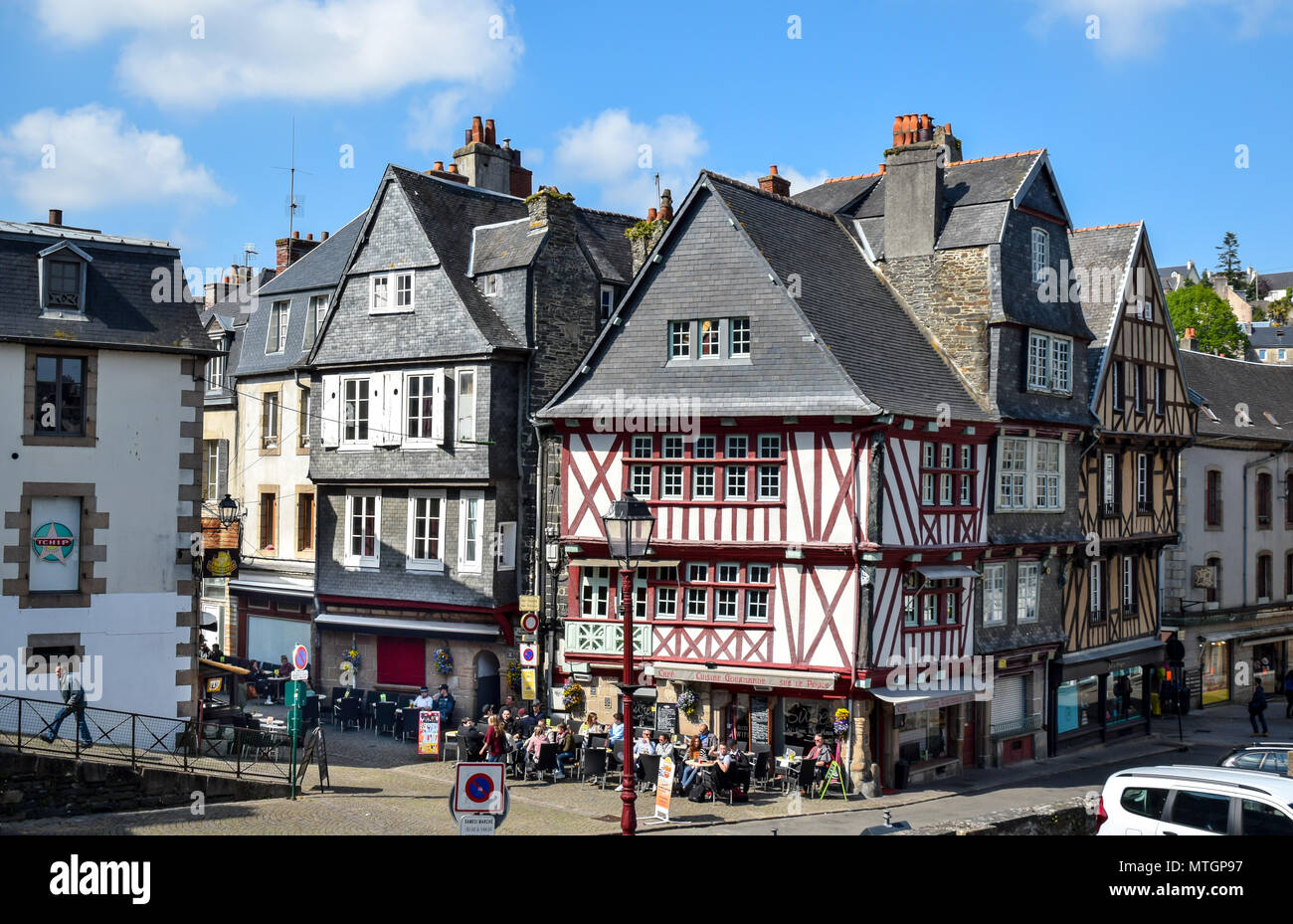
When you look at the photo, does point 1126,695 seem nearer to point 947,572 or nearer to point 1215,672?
point 1215,672

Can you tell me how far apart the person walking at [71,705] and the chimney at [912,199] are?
60.5ft

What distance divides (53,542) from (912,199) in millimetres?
18525

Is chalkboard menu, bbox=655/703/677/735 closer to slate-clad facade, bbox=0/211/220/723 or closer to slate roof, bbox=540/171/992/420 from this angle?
slate roof, bbox=540/171/992/420

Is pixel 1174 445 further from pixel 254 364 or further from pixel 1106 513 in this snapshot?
pixel 254 364

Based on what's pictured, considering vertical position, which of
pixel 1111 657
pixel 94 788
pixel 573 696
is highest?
pixel 1111 657

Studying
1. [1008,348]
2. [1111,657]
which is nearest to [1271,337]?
[1111,657]

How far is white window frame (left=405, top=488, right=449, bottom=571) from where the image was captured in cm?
2878

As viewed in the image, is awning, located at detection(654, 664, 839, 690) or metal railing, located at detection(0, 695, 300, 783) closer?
metal railing, located at detection(0, 695, 300, 783)

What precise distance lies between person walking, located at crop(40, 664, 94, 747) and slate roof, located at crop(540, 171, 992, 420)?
32.6ft

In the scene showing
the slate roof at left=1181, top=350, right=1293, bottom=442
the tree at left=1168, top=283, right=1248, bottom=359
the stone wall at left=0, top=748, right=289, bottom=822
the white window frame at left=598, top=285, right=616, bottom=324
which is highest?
the tree at left=1168, top=283, right=1248, bottom=359

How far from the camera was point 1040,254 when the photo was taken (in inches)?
1144

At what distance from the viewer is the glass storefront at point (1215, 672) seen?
38.4m

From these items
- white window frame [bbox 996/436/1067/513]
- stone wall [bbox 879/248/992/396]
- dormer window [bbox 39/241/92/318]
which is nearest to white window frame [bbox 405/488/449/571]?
dormer window [bbox 39/241/92/318]
